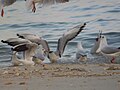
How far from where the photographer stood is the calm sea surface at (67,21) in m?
11.0

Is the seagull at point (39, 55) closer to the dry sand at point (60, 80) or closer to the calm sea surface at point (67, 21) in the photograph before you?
the calm sea surface at point (67, 21)

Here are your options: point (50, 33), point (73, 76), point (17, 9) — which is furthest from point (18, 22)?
point (73, 76)

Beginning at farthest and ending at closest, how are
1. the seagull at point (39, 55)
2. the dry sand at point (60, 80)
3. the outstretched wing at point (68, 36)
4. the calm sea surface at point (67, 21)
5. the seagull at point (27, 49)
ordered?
the calm sea surface at point (67, 21) < the outstretched wing at point (68, 36) < the seagull at point (39, 55) < the seagull at point (27, 49) < the dry sand at point (60, 80)

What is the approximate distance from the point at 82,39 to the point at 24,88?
6.80m

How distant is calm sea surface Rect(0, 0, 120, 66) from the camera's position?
11023 mm

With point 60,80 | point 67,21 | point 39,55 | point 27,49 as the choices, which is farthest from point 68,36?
point 67,21

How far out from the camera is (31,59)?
25.7 ft

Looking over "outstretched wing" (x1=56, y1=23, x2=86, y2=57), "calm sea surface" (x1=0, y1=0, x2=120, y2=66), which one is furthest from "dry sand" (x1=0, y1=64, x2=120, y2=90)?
"calm sea surface" (x1=0, y1=0, x2=120, y2=66)

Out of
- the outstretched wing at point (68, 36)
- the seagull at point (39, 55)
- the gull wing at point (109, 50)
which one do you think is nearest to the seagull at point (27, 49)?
the seagull at point (39, 55)

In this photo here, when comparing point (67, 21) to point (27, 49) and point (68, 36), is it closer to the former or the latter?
point (68, 36)

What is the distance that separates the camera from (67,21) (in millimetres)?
13797

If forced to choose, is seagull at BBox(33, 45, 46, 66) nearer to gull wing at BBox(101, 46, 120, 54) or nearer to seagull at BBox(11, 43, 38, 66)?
seagull at BBox(11, 43, 38, 66)

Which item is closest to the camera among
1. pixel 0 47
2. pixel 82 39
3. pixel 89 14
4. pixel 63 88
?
pixel 63 88

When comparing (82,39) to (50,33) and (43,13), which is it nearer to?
(50,33)
